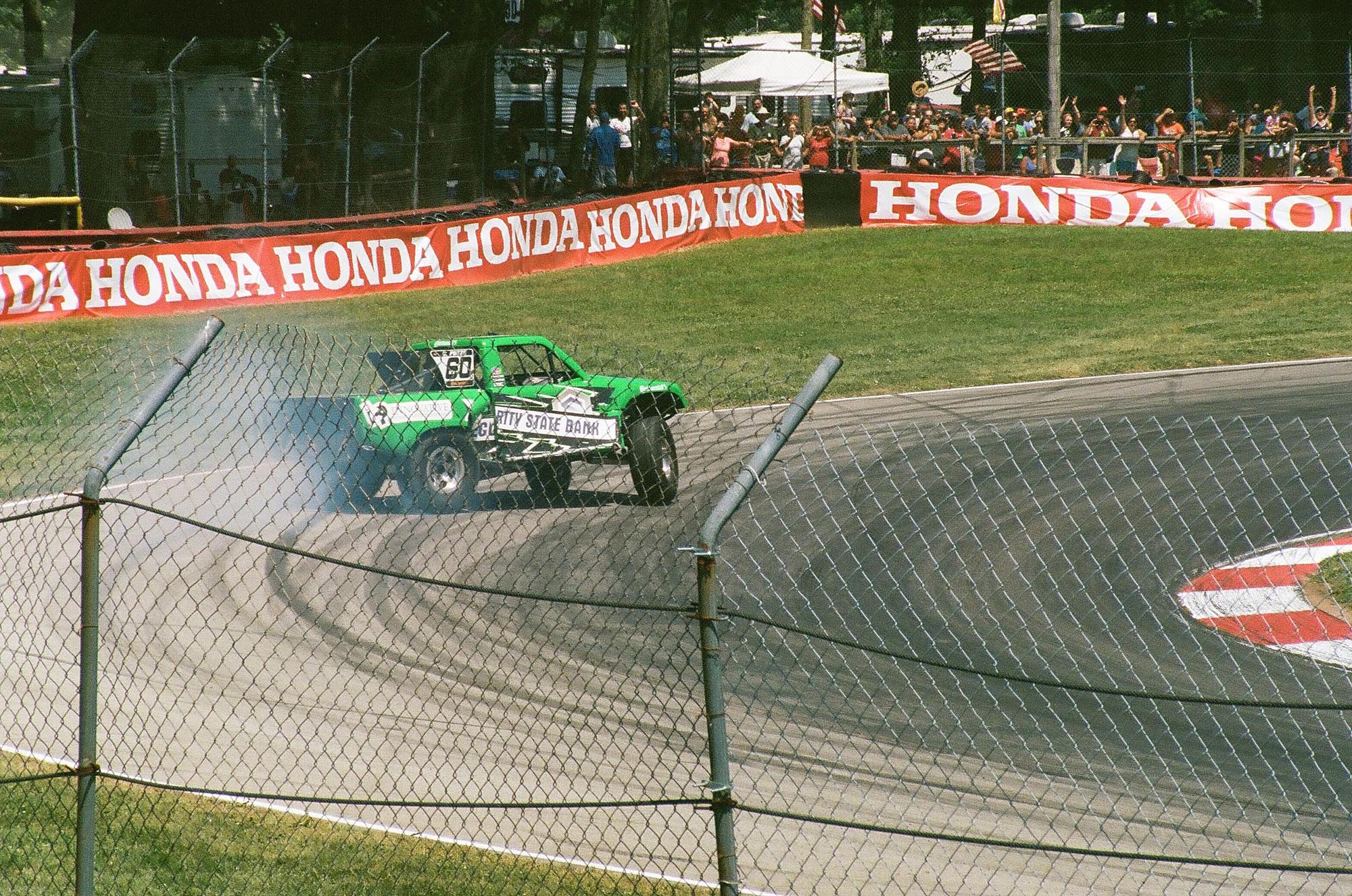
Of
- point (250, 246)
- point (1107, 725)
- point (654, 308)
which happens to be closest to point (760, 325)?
point (654, 308)

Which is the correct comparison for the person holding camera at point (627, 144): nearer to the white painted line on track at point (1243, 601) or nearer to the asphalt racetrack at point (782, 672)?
the asphalt racetrack at point (782, 672)

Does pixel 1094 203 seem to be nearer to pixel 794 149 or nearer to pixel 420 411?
pixel 794 149

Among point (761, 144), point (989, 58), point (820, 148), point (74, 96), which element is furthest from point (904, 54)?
point (74, 96)

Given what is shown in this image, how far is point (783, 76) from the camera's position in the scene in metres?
39.1

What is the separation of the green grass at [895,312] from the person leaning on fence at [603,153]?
304cm

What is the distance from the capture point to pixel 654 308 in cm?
2120

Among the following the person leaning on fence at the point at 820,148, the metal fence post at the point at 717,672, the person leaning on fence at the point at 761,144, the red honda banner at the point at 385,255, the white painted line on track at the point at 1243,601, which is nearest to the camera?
the metal fence post at the point at 717,672

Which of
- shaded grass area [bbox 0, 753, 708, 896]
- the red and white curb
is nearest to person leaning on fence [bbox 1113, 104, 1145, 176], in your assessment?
the red and white curb

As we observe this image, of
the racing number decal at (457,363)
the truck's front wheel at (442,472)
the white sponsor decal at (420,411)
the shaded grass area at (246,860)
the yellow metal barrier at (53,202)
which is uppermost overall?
the yellow metal barrier at (53,202)

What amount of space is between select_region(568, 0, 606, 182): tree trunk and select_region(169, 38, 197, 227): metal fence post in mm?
9078

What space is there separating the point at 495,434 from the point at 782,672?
8.10 feet

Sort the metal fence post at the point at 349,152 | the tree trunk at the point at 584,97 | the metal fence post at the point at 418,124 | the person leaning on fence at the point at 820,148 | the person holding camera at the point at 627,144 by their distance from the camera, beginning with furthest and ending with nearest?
1. the tree trunk at the point at 584,97
2. the person leaning on fence at the point at 820,148
3. the person holding camera at the point at 627,144
4. the metal fence post at the point at 418,124
5. the metal fence post at the point at 349,152

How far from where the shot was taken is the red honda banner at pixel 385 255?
732 inches

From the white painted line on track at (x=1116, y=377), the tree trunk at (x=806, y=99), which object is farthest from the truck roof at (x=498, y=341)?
the tree trunk at (x=806, y=99)
